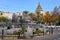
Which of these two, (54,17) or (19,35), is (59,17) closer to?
(54,17)

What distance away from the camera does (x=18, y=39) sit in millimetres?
19375

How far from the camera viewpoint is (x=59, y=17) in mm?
78938

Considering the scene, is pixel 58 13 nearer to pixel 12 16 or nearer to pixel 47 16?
pixel 47 16

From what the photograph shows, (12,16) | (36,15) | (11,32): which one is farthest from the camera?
(12,16)

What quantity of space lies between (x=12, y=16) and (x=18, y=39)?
10601 cm

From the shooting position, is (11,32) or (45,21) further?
(45,21)

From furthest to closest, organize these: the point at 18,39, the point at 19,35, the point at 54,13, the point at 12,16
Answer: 1. the point at 12,16
2. the point at 54,13
3. the point at 19,35
4. the point at 18,39

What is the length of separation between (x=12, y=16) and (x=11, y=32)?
102m

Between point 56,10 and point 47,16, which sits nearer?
point 47,16

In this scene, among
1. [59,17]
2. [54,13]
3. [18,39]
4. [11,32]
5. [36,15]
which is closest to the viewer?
[18,39]

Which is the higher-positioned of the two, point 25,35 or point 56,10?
point 56,10

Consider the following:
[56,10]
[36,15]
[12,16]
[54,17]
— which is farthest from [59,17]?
[12,16]

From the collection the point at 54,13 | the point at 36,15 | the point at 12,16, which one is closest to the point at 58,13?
Answer: the point at 54,13

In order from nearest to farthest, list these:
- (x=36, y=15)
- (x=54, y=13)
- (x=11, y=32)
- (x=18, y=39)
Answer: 1. (x=18, y=39)
2. (x=11, y=32)
3. (x=54, y=13)
4. (x=36, y=15)
